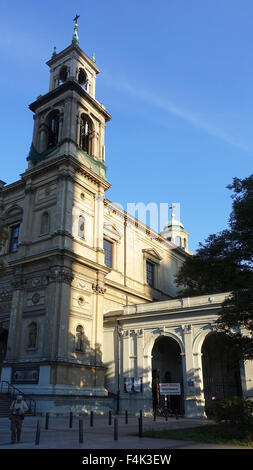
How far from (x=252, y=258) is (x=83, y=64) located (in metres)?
27.9

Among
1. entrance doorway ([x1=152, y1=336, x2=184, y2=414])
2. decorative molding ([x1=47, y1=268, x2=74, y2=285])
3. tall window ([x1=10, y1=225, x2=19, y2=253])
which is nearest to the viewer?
decorative molding ([x1=47, y1=268, x2=74, y2=285])

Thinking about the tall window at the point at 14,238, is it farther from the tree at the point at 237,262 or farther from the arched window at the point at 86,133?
the tree at the point at 237,262

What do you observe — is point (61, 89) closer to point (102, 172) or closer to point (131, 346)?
point (102, 172)

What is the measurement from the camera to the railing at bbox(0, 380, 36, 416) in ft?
75.6

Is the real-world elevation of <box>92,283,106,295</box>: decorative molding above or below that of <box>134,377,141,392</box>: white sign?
above

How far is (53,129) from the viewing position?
35.1 m

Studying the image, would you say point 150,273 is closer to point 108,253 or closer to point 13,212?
point 108,253

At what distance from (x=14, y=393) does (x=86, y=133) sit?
21294 mm

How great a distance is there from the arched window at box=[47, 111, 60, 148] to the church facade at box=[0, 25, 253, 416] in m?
0.09

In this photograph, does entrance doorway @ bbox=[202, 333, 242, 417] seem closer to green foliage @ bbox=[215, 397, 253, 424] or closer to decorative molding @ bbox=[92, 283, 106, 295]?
decorative molding @ bbox=[92, 283, 106, 295]

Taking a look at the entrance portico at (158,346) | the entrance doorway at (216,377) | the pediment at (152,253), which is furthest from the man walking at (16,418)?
the pediment at (152,253)

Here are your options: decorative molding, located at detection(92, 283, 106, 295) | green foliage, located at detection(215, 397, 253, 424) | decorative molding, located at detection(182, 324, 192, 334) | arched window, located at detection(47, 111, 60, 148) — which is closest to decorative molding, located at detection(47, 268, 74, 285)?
decorative molding, located at detection(92, 283, 106, 295)

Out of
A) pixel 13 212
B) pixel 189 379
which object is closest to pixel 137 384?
pixel 189 379
